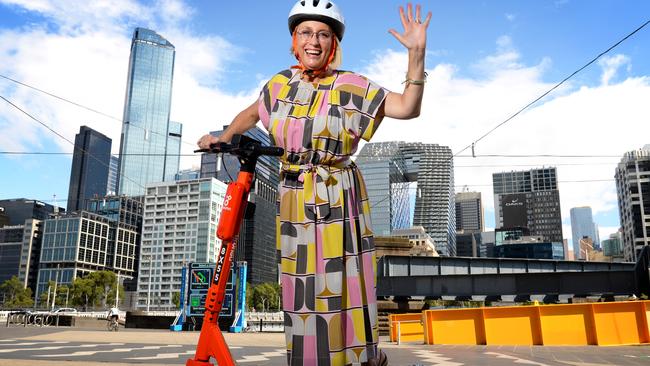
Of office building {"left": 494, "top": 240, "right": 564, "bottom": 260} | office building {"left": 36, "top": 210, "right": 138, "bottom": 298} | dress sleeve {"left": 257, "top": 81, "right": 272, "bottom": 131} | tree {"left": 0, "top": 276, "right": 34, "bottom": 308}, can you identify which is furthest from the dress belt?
office building {"left": 494, "top": 240, "right": 564, "bottom": 260}

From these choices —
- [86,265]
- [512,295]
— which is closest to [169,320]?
[512,295]

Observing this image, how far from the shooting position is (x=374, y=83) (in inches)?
112

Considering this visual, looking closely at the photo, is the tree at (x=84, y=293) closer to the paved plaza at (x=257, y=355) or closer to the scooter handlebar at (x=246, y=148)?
the paved plaza at (x=257, y=355)

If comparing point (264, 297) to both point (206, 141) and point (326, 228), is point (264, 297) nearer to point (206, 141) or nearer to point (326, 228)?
point (206, 141)

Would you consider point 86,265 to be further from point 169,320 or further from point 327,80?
point 327,80

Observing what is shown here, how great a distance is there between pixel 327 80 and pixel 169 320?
128 feet

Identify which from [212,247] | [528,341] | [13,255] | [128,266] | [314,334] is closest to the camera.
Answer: [314,334]

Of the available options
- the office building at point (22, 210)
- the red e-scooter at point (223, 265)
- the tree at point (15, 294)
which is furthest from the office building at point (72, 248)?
the red e-scooter at point (223, 265)

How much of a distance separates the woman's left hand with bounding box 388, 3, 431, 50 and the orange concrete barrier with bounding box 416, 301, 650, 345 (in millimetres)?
14767

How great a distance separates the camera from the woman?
2.53 m

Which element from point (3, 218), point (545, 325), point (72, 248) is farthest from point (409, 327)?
point (3, 218)

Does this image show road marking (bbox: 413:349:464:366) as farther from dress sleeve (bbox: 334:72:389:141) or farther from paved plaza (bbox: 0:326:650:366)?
dress sleeve (bbox: 334:72:389:141)

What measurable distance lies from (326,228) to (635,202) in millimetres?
155401

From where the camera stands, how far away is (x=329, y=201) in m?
2.58
